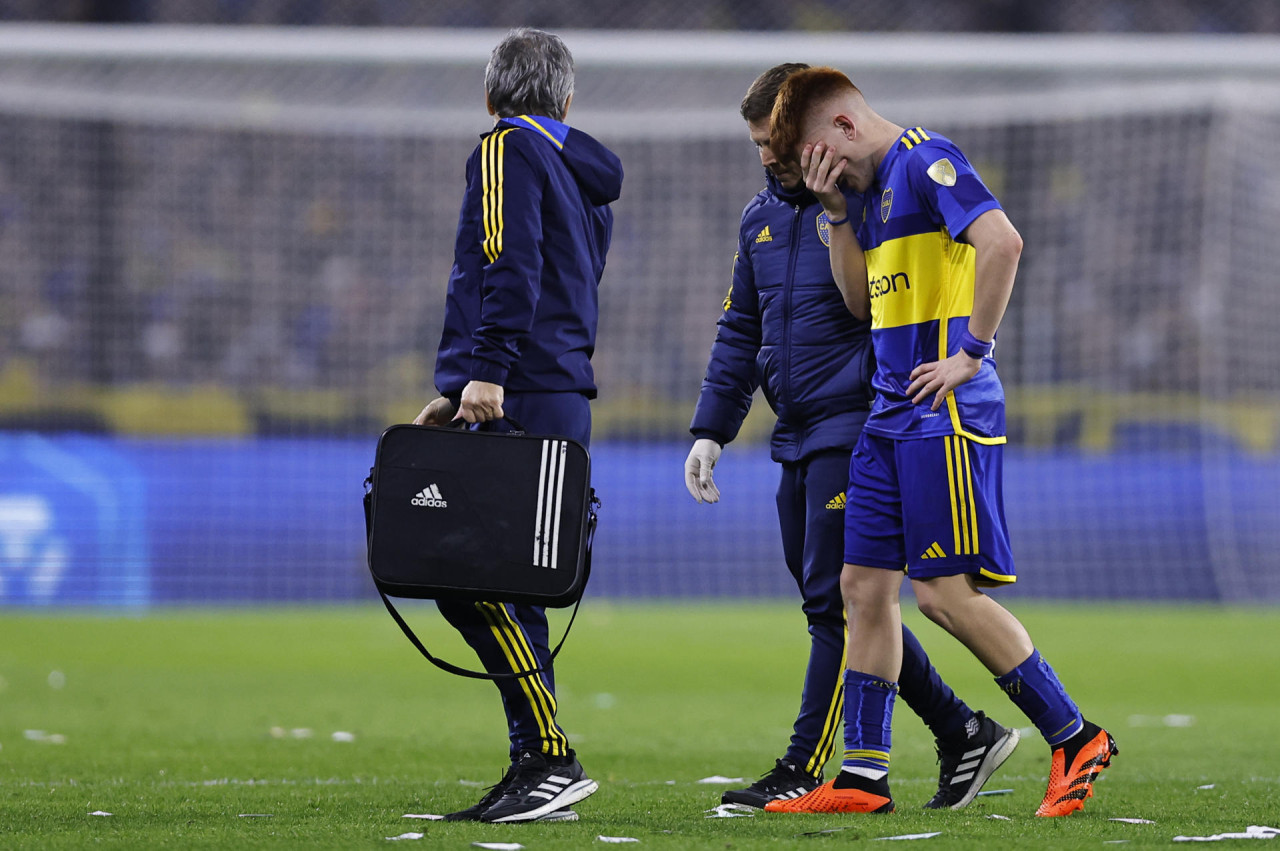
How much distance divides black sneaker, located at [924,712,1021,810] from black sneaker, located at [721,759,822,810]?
31 centimetres

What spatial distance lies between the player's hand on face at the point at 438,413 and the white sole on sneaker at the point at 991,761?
5.07 ft

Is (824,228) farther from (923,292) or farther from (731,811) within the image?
(731,811)

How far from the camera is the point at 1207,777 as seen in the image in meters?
4.23

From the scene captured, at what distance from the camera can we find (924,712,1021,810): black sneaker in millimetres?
3629

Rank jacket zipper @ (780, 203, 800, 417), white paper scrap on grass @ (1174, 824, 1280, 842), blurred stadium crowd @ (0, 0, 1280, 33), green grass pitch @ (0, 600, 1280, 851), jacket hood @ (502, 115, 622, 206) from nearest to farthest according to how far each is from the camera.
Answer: white paper scrap on grass @ (1174, 824, 1280, 842) → green grass pitch @ (0, 600, 1280, 851) → jacket hood @ (502, 115, 622, 206) → jacket zipper @ (780, 203, 800, 417) → blurred stadium crowd @ (0, 0, 1280, 33)

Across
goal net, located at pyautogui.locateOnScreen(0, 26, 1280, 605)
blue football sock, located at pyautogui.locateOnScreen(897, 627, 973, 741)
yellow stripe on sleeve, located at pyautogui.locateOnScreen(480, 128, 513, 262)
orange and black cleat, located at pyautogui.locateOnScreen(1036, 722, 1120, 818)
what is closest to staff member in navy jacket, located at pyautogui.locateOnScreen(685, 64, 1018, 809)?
blue football sock, located at pyautogui.locateOnScreen(897, 627, 973, 741)

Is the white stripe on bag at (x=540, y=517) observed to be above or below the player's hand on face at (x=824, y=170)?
below

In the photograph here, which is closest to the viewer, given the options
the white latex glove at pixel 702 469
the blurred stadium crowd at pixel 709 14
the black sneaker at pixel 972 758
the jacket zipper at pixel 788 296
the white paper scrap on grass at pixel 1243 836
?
the white paper scrap on grass at pixel 1243 836

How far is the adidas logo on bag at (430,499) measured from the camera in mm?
3207

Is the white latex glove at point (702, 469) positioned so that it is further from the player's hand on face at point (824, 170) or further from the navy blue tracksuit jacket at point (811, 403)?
the player's hand on face at point (824, 170)

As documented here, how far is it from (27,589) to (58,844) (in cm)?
947

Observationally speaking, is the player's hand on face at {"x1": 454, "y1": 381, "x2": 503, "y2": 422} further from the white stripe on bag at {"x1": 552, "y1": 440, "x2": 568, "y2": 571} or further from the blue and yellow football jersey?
the blue and yellow football jersey

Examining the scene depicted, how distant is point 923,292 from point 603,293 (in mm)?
11155

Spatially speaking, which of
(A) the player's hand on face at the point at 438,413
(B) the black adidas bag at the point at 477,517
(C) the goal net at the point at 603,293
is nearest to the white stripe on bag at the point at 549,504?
(B) the black adidas bag at the point at 477,517
